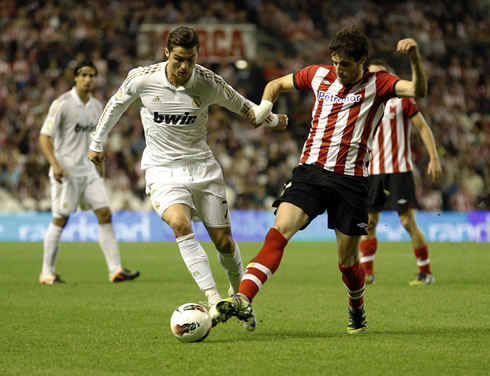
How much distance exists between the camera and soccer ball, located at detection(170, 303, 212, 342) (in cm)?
527

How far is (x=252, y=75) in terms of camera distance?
2194 cm

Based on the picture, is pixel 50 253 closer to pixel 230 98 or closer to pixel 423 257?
pixel 423 257

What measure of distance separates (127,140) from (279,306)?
13.6 m

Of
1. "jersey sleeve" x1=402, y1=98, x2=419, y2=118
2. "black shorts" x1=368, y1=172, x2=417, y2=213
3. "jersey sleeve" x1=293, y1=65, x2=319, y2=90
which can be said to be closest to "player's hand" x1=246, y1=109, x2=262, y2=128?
"jersey sleeve" x1=293, y1=65, x2=319, y2=90

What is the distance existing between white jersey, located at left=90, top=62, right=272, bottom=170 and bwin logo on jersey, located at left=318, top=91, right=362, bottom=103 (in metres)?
0.52

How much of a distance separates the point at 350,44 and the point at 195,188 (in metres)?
1.65

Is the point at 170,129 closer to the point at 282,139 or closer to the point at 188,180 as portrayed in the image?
the point at 188,180

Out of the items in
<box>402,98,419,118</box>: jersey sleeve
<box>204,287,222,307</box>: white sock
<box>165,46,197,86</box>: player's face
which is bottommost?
<box>204,287,222,307</box>: white sock

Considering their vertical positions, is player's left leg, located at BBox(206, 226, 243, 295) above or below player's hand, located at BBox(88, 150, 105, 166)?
below

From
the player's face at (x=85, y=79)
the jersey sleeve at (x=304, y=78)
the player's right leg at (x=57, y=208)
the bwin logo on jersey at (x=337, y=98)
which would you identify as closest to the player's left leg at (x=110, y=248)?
the player's right leg at (x=57, y=208)

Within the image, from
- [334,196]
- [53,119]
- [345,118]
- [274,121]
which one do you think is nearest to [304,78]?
[345,118]

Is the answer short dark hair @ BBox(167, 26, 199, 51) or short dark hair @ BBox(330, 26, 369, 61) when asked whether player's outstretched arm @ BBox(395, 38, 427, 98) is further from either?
short dark hair @ BBox(167, 26, 199, 51)

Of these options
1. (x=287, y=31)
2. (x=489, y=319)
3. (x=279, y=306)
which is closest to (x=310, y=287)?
(x=279, y=306)

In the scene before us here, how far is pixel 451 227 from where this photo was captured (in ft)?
60.0
